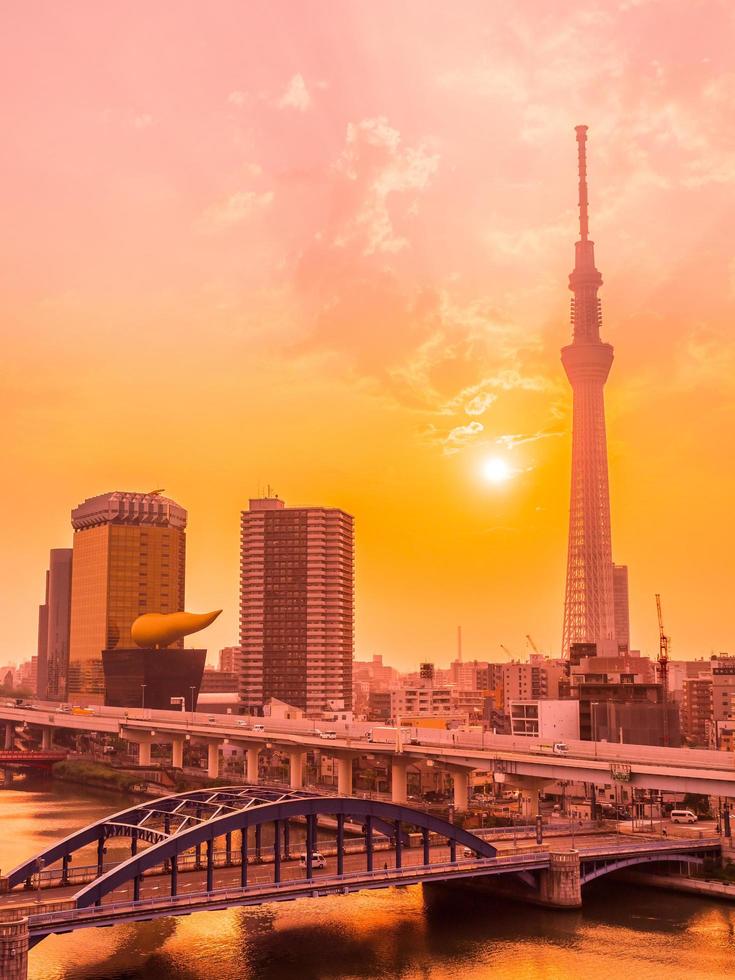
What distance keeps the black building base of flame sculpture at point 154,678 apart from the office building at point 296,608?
1932 centimetres

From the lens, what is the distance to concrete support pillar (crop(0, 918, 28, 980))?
1422 inches

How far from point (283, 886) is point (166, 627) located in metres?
118

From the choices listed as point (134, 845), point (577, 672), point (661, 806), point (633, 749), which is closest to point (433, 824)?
point (134, 845)

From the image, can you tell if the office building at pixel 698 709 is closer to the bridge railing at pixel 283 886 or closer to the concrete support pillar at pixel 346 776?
the concrete support pillar at pixel 346 776

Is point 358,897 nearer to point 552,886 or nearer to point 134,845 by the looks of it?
point 552,886

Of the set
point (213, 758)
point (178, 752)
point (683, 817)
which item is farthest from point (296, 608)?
point (683, 817)

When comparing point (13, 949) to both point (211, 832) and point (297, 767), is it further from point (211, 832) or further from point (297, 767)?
point (297, 767)

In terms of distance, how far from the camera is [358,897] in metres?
54.2

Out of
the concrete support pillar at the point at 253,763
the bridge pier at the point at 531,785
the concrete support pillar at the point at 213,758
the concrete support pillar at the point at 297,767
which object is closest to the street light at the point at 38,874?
the bridge pier at the point at 531,785

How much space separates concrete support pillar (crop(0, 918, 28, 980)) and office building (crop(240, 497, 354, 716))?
137 metres

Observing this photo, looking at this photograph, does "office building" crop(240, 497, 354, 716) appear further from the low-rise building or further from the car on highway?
the car on highway

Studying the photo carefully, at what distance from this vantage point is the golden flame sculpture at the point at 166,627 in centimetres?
15700

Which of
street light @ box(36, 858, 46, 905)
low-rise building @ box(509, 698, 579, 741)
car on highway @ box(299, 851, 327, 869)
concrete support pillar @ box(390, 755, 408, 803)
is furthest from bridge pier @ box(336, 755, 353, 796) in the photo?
street light @ box(36, 858, 46, 905)

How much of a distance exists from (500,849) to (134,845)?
18657 mm
